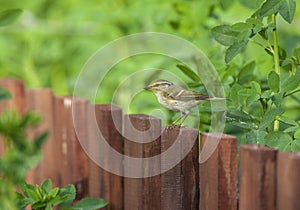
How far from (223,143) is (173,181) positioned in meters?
0.35

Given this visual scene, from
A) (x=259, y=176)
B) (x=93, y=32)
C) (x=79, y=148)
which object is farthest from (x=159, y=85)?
(x=93, y=32)

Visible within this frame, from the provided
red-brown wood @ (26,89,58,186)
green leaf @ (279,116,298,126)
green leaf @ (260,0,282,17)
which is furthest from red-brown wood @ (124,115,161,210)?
red-brown wood @ (26,89,58,186)

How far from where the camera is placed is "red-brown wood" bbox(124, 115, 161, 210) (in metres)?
2.89

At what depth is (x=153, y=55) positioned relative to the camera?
5723 mm

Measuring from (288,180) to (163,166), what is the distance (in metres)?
0.73

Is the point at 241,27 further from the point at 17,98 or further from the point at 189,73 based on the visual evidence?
the point at 17,98

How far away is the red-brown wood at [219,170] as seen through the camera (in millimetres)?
2580

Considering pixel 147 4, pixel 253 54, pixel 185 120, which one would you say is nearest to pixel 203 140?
pixel 185 120

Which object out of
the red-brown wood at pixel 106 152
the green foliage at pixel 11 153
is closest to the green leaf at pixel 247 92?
the red-brown wood at pixel 106 152

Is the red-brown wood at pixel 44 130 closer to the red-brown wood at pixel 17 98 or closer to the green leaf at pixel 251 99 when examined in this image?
the red-brown wood at pixel 17 98

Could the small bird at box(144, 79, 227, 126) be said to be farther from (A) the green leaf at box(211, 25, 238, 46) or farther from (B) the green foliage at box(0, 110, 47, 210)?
(B) the green foliage at box(0, 110, 47, 210)

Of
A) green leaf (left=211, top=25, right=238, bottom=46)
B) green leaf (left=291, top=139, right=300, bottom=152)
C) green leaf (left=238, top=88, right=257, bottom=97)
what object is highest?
green leaf (left=211, top=25, right=238, bottom=46)

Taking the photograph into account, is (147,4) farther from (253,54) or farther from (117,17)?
(253,54)

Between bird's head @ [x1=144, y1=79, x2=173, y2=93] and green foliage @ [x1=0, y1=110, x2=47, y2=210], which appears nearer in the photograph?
green foliage @ [x1=0, y1=110, x2=47, y2=210]
